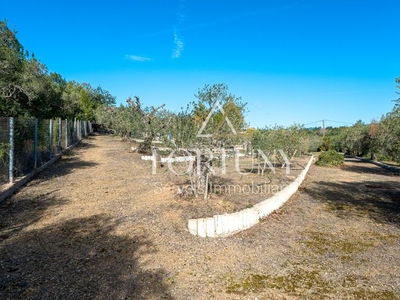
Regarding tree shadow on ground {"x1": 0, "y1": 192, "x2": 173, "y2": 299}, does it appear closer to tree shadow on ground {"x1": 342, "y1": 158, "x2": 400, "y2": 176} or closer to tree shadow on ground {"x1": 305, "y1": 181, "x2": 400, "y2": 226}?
tree shadow on ground {"x1": 305, "y1": 181, "x2": 400, "y2": 226}

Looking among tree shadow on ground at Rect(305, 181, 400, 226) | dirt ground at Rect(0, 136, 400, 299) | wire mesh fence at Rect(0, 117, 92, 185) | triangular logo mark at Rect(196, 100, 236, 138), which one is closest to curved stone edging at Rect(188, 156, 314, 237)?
dirt ground at Rect(0, 136, 400, 299)

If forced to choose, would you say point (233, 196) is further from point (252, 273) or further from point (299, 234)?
point (252, 273)

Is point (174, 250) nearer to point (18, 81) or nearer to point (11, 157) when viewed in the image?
point (11, 157)

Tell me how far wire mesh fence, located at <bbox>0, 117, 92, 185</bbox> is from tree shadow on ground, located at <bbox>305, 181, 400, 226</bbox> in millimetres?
10171

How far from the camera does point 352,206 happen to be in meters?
8.57

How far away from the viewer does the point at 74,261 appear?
4125 millimetres

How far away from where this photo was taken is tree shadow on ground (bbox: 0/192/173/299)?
3.41m

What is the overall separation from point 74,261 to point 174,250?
166 cm

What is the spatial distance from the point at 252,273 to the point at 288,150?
1382cm

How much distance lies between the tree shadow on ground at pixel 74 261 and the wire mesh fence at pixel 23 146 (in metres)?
2.60

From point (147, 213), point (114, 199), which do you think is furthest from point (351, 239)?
point (114, 199)

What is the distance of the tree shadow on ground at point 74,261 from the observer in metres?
3.41

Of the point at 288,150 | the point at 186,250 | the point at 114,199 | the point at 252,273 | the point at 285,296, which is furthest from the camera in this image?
the point at 288,150

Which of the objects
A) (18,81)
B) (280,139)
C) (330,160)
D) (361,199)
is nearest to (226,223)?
(361,199)
